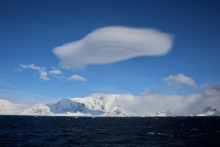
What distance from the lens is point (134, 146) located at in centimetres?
4959

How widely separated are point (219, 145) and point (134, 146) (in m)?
23.7

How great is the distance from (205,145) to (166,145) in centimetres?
1106

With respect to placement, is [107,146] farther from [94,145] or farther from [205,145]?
[205,145]

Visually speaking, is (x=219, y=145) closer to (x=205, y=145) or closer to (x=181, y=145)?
(x=205, y=145)

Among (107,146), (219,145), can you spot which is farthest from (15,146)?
(219,145)

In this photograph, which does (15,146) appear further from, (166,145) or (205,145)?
(205,145)

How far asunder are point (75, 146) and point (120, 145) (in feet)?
41.5

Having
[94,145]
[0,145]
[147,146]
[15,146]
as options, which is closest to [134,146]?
[147,146]

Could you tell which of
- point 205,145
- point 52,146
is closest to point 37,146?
point 52,146

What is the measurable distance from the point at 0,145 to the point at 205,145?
5686 cm

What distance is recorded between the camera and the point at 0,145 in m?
48.5

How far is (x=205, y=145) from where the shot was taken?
50.4m

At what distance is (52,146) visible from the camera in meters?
49.1

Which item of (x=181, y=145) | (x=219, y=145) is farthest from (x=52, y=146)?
(x=219, y=145)
